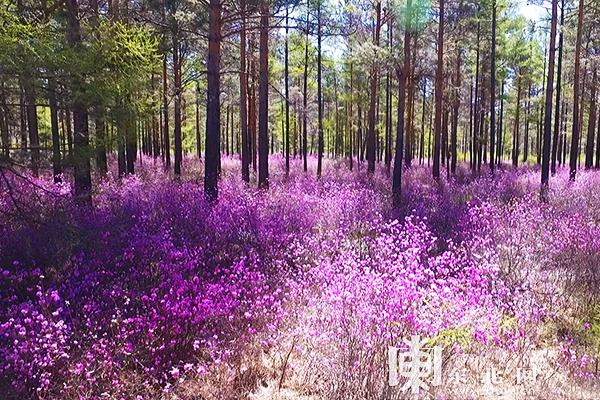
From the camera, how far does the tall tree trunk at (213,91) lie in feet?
31.4

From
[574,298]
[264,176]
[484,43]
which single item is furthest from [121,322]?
[484,43]

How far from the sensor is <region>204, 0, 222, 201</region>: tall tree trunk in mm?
9586

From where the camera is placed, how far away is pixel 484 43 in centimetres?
2409

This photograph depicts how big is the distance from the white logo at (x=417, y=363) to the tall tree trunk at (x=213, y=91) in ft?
22.4

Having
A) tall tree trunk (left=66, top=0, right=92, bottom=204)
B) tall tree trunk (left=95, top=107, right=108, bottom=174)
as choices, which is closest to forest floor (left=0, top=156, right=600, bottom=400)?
tall tree trunk (left=66, top=0, right=92, bottom=204)

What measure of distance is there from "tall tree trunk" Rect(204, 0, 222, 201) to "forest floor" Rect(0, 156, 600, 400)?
244 cm

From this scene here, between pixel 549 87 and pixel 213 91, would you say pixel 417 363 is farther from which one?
pixel 549 87

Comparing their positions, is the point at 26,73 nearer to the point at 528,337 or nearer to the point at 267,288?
the point at 267,288

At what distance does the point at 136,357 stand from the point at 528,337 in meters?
3.81

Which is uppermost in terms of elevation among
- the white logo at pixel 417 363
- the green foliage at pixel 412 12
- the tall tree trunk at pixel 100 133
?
the green foliage at pixel 412 12

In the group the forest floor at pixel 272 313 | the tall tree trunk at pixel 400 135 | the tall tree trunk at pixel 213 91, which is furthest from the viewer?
the tall tree trunk at pixel 400 135

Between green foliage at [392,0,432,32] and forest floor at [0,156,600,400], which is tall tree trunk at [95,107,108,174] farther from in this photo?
green foliage at [392,0,432,32]

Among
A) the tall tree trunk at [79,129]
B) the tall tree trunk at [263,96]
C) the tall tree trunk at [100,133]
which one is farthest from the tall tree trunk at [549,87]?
the tall tree trunk at [79,129]

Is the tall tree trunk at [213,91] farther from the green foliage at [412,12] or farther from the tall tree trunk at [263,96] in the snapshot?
the green foliage at [412,12]
